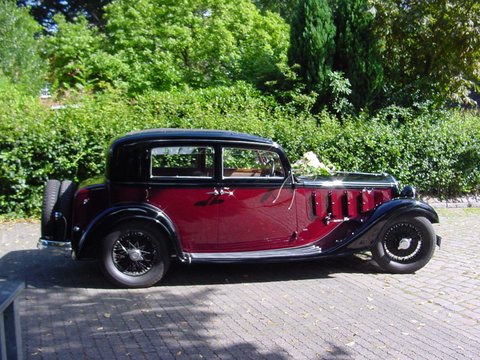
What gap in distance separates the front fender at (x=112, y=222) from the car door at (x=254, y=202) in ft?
2.24

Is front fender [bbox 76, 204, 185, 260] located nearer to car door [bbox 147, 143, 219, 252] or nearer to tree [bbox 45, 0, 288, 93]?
car door [bbox 147, 143, 219, 252]

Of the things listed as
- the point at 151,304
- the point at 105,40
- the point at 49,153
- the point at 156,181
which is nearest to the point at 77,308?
the point at 151,304

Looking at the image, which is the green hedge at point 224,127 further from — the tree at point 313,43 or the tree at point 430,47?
the tree at point 313,43

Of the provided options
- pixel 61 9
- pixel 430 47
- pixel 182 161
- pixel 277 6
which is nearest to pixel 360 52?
pixel 430 47

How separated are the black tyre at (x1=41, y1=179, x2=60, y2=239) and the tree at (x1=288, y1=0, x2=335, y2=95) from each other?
815 centimetres

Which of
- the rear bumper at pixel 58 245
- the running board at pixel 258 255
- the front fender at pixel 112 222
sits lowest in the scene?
the running board at pixel 258 255

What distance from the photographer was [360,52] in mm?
13008

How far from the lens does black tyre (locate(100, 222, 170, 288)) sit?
18.8 ft

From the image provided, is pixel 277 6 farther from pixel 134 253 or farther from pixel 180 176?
pixel 134 253

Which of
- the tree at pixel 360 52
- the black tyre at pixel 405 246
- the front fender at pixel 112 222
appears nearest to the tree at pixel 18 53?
the tree at pixel 360 52

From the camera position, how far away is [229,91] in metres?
12.5

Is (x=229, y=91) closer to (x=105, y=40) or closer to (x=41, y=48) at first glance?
(x=105, y=40)

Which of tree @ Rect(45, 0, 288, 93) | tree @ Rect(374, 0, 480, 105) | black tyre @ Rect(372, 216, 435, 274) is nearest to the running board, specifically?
black tyre @ Rect(372, 216, 435, 274)

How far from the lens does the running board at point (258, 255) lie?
5918mm
